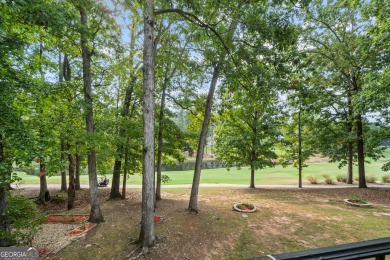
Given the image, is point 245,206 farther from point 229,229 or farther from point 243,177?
point 243,177

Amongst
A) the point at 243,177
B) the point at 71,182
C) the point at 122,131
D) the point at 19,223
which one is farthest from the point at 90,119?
the point at 243,177

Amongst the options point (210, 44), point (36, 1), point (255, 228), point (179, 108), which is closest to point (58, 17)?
point (36, 1)

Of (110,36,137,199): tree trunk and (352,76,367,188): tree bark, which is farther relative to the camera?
(352,76,367,188): tree bark

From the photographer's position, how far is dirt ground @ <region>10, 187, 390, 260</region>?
19.9ft

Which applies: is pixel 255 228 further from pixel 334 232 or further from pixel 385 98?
pixel 385 98

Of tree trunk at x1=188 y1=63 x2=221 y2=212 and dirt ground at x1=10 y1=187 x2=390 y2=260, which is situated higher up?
tree trunk at x1=188 y1=63 x2=221 y2=212

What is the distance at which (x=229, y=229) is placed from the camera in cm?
746

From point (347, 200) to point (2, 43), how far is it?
14.9 m

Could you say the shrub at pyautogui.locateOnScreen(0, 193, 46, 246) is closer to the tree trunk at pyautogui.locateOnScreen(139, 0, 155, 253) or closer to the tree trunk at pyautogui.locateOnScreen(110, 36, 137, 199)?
the tree trunk at pyautogui.locateOnScreen(139, 0, 155, 253)

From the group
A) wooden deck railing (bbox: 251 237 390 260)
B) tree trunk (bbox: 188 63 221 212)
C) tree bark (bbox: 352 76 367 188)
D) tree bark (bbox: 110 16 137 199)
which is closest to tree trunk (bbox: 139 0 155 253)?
tree trunk (bbox: 188 63 221 212)

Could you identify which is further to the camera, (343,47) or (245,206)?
(343,47)

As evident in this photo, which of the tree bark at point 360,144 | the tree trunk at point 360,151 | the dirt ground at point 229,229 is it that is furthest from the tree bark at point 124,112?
the tree trunk at point 360,151

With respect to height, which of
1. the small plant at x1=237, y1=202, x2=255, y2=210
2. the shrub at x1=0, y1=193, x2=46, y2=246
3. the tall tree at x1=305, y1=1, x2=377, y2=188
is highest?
the tall tree at x1=305, y1=1, x2=377, y2=188

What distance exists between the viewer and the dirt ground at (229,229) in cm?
607
